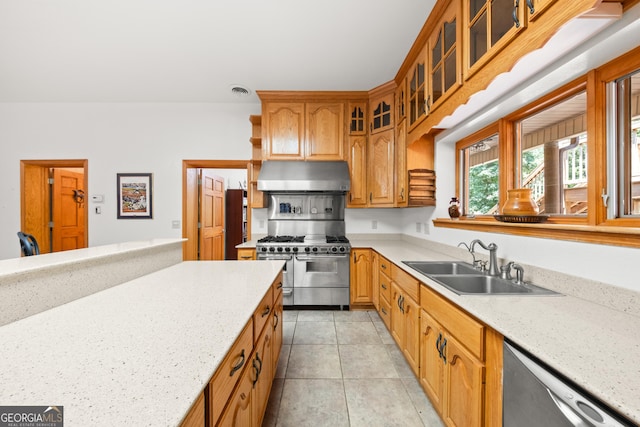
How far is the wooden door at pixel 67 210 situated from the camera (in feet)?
12.6

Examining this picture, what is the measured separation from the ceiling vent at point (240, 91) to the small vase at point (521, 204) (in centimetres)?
294

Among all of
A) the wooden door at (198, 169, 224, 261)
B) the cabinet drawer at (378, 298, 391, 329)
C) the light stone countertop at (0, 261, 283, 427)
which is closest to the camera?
the light stone countertop at (0, 261, 283, 427)

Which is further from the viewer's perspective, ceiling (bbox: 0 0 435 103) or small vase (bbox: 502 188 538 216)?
ceiling (bbox: 0 0 435 103)

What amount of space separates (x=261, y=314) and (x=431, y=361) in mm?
1019

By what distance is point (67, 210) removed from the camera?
4.09m

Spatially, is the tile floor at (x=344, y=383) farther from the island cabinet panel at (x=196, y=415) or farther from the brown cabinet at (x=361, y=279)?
the island cabinet panel at (x=196, y=415)

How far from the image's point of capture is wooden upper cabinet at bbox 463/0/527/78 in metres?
1.13

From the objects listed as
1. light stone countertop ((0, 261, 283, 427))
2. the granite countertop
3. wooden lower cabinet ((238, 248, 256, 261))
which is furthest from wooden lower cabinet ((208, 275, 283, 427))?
wooden lower cabinet ((238, 248, 256, 261))

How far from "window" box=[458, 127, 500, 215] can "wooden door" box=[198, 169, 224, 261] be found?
3.57 m

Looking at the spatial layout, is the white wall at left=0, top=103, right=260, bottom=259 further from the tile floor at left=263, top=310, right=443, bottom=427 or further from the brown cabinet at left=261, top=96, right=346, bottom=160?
the tile floor at left=263, top=310, right=443, bottom=427

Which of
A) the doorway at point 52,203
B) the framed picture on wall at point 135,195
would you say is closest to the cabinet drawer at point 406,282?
the framed picture on wall at point 135,195

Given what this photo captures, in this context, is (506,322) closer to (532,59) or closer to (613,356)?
(613,356)

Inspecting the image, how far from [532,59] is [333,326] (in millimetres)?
2557

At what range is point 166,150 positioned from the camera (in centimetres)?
357
